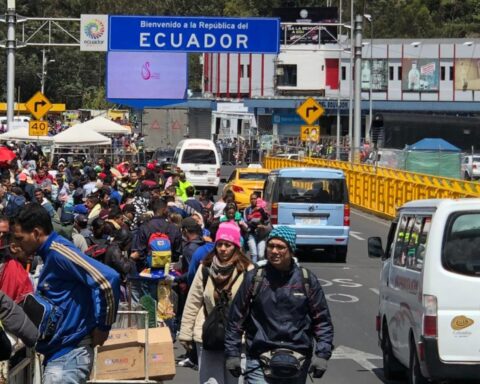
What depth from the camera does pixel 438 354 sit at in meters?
8.85

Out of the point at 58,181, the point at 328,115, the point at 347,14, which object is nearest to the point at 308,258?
the point at 58,181

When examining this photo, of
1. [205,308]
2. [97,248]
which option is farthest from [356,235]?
[205,308]

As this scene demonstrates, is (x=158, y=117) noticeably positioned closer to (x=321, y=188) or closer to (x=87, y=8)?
(x=321, y=188)

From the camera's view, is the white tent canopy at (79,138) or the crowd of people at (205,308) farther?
the white tent canopy at (79,138)

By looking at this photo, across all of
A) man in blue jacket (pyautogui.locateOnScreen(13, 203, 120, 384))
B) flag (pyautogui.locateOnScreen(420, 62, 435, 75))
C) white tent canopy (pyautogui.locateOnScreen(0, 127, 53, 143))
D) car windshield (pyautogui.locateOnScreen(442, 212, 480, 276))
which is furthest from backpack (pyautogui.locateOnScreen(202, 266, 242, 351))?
flag (pyautogui.locateOnScreen(420, 62, 435, 75))

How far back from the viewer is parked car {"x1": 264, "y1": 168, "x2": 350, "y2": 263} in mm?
21719

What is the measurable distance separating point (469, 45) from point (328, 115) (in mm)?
11669

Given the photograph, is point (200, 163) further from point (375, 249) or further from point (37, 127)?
point (375, 249)

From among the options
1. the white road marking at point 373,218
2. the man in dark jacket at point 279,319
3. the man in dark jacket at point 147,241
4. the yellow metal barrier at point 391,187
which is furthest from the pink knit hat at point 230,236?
the white road marking at point 373,218

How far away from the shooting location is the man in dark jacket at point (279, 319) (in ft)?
22.9

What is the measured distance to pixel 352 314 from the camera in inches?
617

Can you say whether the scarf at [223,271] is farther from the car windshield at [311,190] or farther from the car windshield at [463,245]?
the car windshield at [311,190]

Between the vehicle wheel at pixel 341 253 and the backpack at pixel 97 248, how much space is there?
9.76 m

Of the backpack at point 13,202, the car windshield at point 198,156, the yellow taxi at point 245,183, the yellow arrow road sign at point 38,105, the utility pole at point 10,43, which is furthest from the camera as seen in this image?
the car windshield at point 198,156
